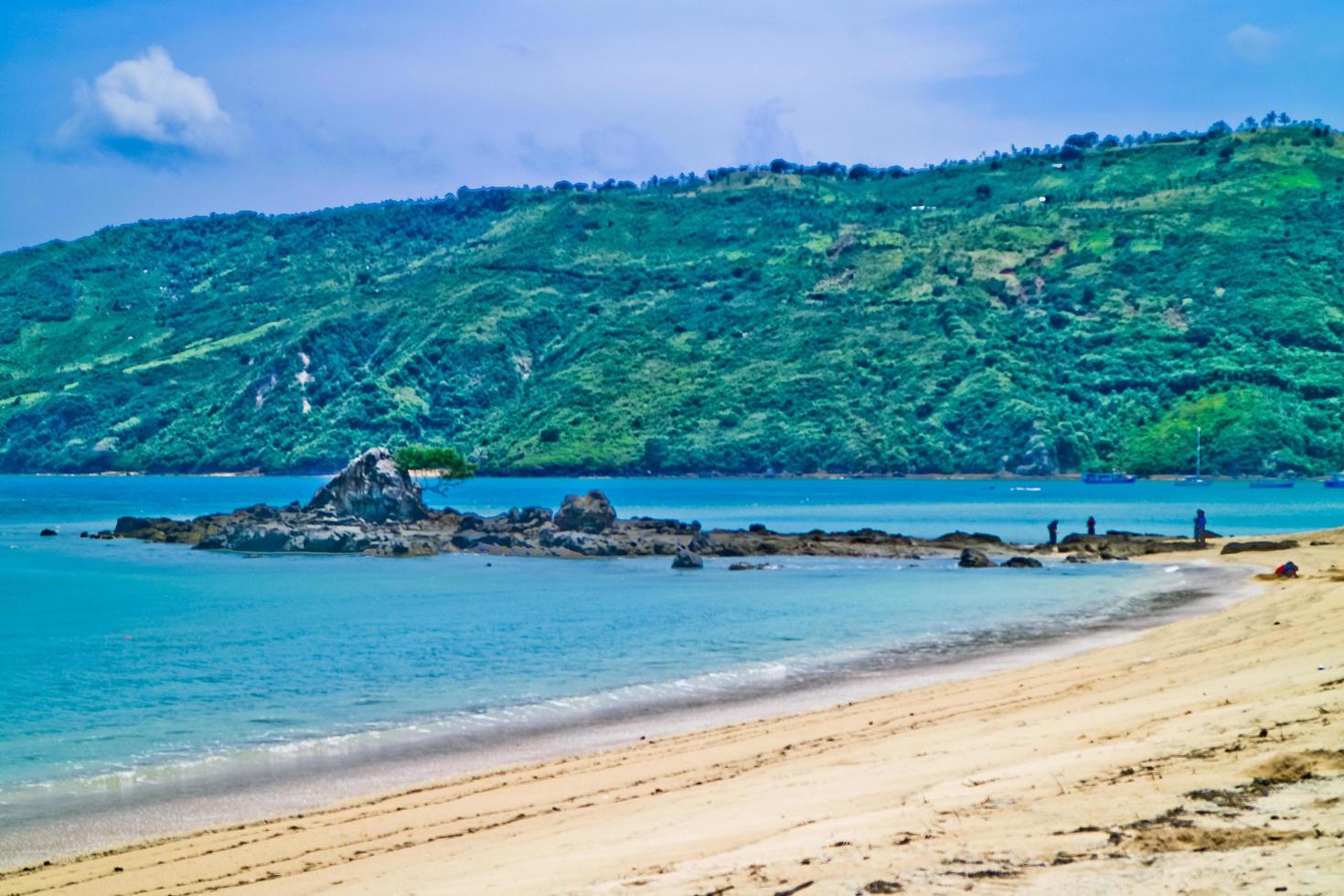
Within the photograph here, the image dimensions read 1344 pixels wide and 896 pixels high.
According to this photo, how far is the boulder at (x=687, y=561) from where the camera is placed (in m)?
52.5

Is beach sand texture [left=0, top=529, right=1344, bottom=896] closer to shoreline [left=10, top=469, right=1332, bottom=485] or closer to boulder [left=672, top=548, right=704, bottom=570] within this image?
boulder [left=672, top=548, right=704, bottom=570]

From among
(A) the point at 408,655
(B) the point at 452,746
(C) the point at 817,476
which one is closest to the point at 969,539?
(A) the point at 408,655

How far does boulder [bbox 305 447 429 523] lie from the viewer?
6969 cm

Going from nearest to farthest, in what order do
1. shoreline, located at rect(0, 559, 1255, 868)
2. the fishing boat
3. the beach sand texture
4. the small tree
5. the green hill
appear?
the beach sand texture → shoreline, located at rect(0, 559, 1255, 868) → the small tree → the fishing boat → the green hill

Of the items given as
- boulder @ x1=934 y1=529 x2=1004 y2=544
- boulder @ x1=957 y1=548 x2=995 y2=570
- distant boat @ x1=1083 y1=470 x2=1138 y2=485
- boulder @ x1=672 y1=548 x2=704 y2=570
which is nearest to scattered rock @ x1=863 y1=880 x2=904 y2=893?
boulder @ x1=957 y1=548 x2=995 y2=570

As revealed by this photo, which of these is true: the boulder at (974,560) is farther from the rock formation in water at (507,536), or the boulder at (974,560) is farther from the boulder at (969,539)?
the boulder at (969,539)

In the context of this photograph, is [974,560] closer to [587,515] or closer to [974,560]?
[974,560]

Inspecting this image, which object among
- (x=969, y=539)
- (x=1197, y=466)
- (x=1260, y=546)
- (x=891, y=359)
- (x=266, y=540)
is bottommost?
(x=266, y=540)

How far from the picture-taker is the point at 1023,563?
4950cm

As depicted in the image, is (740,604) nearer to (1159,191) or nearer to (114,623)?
(114,623)

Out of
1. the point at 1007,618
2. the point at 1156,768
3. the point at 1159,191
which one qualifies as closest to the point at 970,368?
the point at 1159,191

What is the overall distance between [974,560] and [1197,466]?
94535mm

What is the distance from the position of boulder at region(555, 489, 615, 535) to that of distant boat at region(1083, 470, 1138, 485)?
8571 cm

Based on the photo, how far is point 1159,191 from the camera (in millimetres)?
181250
